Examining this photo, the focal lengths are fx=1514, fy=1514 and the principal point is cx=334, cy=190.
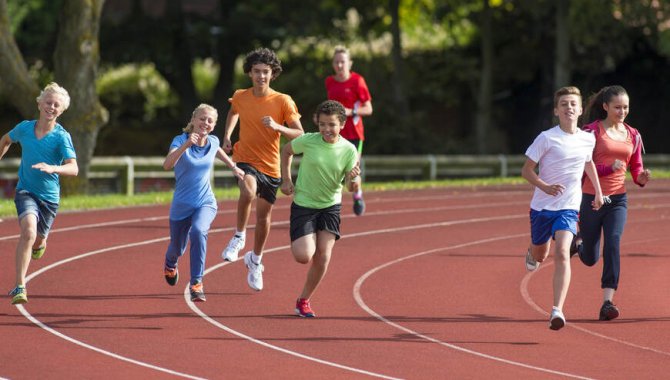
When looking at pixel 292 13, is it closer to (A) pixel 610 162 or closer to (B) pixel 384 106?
(B) pixel 384 106

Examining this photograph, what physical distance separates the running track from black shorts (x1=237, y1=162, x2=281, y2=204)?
37.0 inches

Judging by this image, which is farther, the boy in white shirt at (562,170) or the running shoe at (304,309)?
the running shoe at (304,309)

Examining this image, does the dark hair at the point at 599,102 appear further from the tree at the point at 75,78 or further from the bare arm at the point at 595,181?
the tree at the point at 75,78

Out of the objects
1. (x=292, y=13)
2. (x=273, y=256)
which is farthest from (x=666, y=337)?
(x=292, y=13)

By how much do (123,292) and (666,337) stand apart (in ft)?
16.5

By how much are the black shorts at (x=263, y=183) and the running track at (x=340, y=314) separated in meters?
0.94

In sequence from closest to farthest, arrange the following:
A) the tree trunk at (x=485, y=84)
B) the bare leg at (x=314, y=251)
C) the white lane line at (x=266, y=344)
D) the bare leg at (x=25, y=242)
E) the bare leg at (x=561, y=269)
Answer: the white lane line at (x=266, y=344) → the bare leg at (x=561, y=269) → the bare leg at (x=314, y=251) → the bare leg at (x=25, y=242) → the tree trunk at (x=485, y=84)

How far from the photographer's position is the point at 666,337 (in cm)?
1223

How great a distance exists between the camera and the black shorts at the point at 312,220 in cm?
1234

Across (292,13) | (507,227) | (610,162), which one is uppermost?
(292,13)

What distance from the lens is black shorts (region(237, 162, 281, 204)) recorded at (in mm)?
14258

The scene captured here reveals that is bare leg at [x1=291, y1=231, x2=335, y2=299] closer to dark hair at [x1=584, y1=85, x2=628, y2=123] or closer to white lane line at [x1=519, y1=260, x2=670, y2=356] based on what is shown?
white lane line at [x1=519, y1=260, x2=670, y2=356]

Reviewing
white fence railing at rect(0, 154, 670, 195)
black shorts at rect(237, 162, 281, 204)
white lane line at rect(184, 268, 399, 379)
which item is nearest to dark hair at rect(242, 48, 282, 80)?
black shorts at rect(237, 162, 281, 204)

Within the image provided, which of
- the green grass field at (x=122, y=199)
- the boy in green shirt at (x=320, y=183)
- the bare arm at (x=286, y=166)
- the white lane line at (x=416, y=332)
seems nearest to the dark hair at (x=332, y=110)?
the boy in green shirt at (x=320, y=183)
